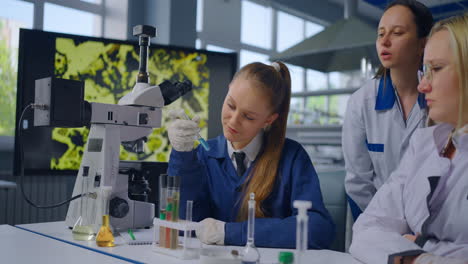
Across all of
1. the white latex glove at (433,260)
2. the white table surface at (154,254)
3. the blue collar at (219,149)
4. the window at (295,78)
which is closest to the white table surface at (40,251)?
the white table surface at (154,254)

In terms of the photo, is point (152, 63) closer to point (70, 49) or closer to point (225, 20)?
point (70, 49)

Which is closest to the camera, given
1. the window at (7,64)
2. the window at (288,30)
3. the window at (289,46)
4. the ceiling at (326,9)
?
the window at (7,64)

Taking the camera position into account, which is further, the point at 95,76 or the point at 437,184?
the point at 95,76

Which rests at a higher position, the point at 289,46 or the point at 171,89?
the point at 289,46

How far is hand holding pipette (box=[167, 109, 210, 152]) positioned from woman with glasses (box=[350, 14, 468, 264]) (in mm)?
525

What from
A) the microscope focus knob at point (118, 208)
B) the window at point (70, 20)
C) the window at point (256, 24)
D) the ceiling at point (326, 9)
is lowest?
the microscope focus knob at point (118, 208)

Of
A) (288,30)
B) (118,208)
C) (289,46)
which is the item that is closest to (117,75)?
(118,208)

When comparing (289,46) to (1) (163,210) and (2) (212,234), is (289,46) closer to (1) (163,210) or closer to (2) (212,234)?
(2) (212,234)

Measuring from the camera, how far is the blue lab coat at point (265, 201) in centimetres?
129

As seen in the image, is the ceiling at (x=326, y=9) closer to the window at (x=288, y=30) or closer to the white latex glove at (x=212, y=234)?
the window at (x=288, y=30)

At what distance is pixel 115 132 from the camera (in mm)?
1476

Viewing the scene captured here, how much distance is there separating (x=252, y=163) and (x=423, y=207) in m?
0.56

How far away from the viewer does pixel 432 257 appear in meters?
0.92

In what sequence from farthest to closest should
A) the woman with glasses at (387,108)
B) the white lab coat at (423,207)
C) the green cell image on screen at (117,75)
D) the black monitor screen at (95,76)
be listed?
the green cell image on screen at (117,75)
the black monitor screen at (95,76)
the woman with glasses at (387,108)
the white lab coat at (423,207)
